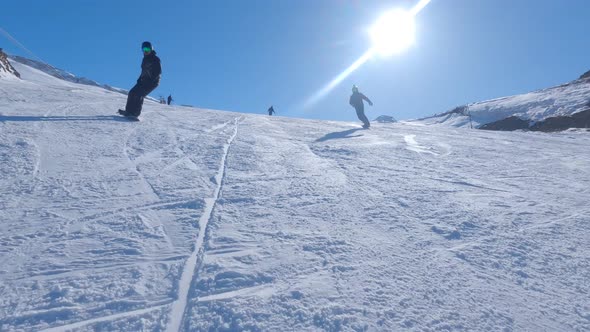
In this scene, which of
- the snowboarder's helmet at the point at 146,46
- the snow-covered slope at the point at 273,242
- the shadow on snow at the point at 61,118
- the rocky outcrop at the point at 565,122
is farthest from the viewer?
the rocky outcrop at the point at 565,122

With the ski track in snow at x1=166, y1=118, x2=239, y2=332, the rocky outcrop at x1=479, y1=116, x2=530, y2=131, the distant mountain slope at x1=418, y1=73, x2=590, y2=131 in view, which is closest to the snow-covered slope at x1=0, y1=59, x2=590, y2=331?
the ski track in snow at x1=166, y1=118, x2=239, y2=332

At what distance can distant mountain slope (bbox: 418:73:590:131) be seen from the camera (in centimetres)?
3475

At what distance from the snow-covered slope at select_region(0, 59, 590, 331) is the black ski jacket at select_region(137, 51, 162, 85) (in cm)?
300

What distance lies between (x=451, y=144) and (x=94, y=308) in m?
8.95

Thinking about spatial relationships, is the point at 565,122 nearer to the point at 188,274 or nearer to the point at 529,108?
the point at 529,108

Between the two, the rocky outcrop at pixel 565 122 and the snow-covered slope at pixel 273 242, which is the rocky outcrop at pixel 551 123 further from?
the snow-covered slope at pixel 273 242

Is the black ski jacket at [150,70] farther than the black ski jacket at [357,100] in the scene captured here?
No

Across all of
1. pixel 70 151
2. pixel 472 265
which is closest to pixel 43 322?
pixel 472 265

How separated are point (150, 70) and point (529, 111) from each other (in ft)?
133

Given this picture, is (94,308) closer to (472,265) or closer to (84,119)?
(472,265)

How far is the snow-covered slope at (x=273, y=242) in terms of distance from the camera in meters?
2.50

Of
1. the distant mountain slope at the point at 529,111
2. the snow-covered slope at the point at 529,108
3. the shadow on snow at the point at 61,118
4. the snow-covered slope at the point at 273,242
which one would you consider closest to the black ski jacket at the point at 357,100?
the snow-covered slope at the point at 273,242

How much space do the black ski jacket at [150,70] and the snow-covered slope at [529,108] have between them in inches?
1390

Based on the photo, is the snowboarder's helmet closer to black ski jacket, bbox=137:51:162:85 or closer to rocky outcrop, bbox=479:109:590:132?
black ski jacket, bbox=137:51:162:85
